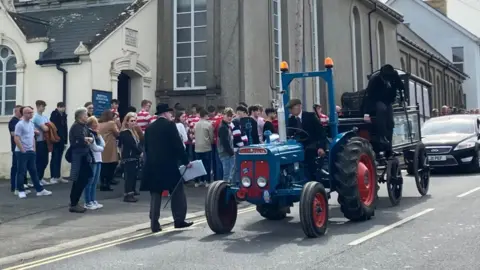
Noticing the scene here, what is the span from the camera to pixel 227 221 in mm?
9039

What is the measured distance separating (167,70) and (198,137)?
17.6 feet

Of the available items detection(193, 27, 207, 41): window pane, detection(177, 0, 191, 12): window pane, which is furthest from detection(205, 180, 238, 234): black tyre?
detection(177, 0, 191, 12): window pane

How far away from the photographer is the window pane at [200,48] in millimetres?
19094

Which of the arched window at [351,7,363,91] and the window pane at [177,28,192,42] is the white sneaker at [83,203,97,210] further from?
the arched window at [351,7,363,91]

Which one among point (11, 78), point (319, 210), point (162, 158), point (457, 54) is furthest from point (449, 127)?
point (457, 54)

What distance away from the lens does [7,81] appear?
58.2 feet

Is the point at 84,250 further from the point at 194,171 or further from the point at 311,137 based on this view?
the point at 311,137

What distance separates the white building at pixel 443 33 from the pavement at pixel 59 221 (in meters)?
44.3

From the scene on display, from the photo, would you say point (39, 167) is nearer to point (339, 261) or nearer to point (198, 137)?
point (198, 137)

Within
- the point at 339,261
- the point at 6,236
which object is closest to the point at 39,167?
the point at 6,236

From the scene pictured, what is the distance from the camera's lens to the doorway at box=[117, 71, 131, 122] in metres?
18.6

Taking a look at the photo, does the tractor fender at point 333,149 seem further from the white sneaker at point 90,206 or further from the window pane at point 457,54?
the window pane at point 457,54

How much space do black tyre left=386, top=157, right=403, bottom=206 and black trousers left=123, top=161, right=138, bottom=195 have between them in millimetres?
5139

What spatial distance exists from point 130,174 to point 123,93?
678cm
